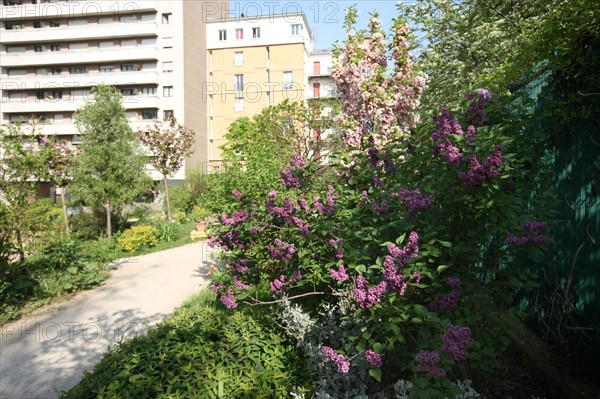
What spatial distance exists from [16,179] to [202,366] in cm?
1034

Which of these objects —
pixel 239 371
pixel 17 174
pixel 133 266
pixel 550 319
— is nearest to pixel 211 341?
pixel 239 371

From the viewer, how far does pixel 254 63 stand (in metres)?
42.4

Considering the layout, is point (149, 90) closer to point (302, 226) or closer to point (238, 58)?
point (238, 58)

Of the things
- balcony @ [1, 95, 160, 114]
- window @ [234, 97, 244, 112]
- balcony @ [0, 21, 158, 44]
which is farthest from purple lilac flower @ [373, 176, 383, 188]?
balcony @ [1, 95, 160, 114]

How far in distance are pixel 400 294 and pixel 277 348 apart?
1.90 meters

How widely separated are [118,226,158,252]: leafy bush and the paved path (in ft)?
12.0

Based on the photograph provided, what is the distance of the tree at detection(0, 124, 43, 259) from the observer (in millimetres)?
8143

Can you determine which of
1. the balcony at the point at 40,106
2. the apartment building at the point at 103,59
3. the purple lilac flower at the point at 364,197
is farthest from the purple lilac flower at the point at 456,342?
the balcony at the point at 40,106

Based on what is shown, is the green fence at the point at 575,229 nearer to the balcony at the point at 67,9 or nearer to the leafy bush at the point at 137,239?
the leafy bush at the point at 137,239

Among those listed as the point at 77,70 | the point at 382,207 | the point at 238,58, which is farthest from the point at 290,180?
the point at 77,70

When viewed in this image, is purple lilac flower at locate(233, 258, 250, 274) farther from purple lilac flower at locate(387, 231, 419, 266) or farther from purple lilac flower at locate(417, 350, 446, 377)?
purple lilac flower at locate(417, 350, 446, 377)

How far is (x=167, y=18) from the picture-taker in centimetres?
4131

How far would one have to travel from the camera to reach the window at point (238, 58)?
42.8 metres

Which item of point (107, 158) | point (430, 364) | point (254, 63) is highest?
point (254, 63)
